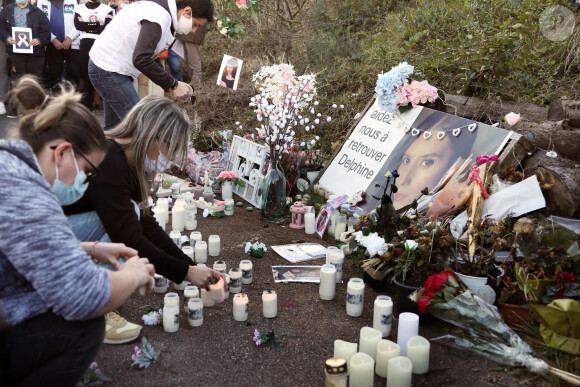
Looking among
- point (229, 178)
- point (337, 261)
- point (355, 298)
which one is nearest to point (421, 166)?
point (337, 261)

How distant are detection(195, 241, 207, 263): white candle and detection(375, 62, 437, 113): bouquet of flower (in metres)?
2.28

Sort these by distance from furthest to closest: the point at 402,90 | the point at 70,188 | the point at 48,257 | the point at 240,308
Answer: the point at 402,90 < the point at 240,308 < the point at 70,188 < the point at 48,257

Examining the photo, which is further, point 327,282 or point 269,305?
point 327,282

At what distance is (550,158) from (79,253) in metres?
3.41

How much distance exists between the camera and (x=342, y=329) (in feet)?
10.2

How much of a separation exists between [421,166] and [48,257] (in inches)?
139

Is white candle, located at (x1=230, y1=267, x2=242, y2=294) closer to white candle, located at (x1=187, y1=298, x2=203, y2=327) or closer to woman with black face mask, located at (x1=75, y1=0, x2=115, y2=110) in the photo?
white candle, located at (x1=187, y1=298, x2=203, y2=327)

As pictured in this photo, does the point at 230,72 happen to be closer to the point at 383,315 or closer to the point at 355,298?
the point at 355,298

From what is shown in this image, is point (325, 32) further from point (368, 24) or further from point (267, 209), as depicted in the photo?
point (267, 209)

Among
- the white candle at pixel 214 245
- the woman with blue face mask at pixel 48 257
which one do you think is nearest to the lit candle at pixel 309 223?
the white candle at pixel 214 245

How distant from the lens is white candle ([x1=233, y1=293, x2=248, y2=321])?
10.4ft

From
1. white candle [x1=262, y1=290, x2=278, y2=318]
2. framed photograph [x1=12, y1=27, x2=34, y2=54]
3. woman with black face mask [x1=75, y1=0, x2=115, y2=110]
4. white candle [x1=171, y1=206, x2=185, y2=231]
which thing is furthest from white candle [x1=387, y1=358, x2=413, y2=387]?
framed photograph [x1=12, y1=27, x2=34, y2=54]

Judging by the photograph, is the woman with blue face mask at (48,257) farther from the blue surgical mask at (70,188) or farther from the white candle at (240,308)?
the white candle at (240,308)

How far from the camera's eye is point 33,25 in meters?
8.10
